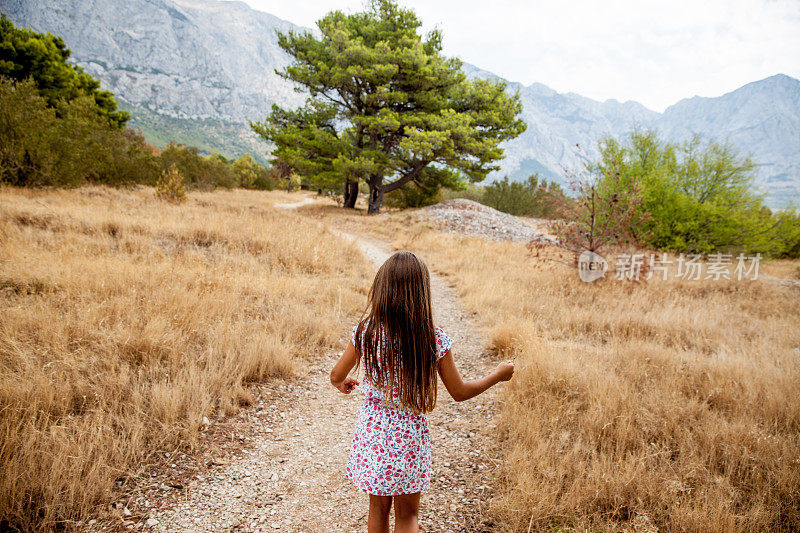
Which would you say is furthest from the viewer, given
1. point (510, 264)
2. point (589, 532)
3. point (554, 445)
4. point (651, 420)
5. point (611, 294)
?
point (510, 264)

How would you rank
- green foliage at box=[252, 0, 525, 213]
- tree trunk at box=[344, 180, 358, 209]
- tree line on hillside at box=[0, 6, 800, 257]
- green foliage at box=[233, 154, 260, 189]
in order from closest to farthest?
tree line on hillside at box=[0, 6, 800, 257]
green foliage at box=[252, 0, 525, 213]
tree trunk at box=[344, 180, 358, 209]
green foliage at box=[233, 154, 260, 189]

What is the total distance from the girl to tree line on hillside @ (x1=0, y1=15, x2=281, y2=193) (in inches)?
584

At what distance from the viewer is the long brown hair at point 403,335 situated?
171cm

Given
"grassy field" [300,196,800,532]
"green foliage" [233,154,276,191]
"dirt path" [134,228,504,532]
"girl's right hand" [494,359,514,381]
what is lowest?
"dirt path" [134,228,504,532]

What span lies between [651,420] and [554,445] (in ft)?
3.50

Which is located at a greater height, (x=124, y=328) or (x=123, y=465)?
(x=124, y=328)

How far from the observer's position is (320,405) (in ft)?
12.5

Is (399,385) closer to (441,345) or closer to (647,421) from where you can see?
(441,345)

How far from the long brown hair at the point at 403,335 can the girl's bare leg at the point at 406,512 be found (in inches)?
18.6

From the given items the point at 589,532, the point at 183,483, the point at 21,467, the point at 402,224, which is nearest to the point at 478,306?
the point at 589,532

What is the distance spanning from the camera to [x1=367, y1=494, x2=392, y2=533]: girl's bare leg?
179cm

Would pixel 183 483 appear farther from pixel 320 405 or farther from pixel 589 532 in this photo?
pixel 589 532

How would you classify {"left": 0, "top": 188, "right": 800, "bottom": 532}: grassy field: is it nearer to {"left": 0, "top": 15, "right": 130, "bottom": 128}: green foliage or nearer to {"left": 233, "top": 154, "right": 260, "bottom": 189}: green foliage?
{"left": 0, "top": 15, "right": 130, "bottom": 128}: green foliage

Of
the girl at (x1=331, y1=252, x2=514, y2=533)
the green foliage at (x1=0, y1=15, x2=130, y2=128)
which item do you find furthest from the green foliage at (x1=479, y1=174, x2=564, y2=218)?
the girl at (x1=331, y1=252, x2=514, y2=533)
